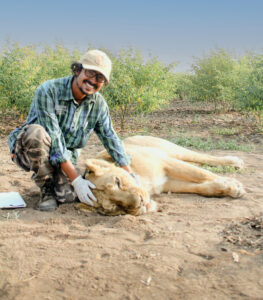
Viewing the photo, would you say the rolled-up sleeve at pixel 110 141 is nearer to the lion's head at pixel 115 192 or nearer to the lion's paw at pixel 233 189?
the lion's head at pixel 115 192

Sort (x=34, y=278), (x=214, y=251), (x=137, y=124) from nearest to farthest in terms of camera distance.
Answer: (x=34, y=278), (x=214, y=251), (x=137, y=124)

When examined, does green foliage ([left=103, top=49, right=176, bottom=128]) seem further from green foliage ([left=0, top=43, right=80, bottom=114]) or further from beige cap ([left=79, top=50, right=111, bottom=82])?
beige cap ([left=79, top=50, right=111, bottom=82])

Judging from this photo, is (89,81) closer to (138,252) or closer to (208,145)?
(138,252)

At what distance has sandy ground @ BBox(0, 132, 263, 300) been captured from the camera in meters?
2.08

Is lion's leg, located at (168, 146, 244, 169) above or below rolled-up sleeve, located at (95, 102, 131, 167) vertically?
below

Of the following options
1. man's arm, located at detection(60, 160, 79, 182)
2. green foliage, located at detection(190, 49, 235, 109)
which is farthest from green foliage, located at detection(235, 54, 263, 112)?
man's arm, located at detection(60, 160, 79, 182)

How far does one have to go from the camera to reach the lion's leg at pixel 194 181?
3809mm

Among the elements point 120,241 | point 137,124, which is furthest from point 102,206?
point 137,124

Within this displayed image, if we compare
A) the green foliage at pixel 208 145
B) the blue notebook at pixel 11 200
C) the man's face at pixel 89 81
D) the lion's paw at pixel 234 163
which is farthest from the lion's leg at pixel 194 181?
the green foliage at pixel 208 145

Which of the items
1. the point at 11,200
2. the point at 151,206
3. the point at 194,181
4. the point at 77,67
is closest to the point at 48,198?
the point at 11,200

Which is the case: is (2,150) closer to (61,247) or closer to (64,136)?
(64,136)

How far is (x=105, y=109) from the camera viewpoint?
3857mm

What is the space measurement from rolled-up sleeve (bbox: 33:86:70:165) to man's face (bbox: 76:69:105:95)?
12.6 inches

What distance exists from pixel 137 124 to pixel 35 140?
829 centimetres
